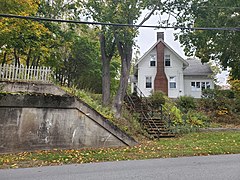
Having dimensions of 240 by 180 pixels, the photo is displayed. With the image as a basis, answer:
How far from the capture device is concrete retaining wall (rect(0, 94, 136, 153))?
7582 mm

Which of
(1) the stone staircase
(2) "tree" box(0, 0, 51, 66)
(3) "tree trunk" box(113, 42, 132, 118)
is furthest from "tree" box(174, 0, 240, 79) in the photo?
(2) "tree" box(0, 0, 51, 66)

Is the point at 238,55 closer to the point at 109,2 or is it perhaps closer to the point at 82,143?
the point at 109,2

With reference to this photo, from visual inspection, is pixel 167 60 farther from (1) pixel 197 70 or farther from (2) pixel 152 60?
(1) pixel 197 70

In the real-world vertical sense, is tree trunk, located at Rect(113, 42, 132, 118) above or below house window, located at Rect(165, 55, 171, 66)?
below

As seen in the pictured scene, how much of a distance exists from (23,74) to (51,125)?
10.8ft

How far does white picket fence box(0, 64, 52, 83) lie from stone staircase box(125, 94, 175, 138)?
6.18m

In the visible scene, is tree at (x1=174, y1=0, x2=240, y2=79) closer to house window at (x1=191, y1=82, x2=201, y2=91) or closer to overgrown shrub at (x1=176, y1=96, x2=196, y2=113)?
overgrown shrub at (x1=176, y1=96, x2=196, y2=113)

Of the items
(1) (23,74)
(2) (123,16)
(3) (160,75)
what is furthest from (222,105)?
(1) (23,74)

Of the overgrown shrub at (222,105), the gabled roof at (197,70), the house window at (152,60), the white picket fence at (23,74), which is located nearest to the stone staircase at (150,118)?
the overgrown shrub at (222,105)

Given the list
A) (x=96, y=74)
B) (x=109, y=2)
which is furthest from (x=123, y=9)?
(x=96, y=74)

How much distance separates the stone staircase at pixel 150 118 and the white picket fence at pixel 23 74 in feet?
20.3

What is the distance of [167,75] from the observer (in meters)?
25.3

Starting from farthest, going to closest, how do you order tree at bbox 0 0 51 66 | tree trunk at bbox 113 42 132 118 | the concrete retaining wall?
tree trunk at bbox 113 42 132 118 → tree at bbox 0 0 51 66 → the concrete retaining wall

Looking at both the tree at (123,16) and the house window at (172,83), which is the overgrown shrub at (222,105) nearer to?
the house window at (172,83)
